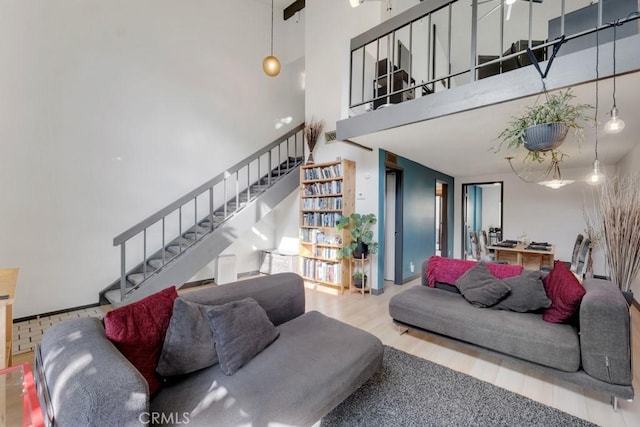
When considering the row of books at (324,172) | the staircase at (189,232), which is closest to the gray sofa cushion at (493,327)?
the row of books at (324,172)

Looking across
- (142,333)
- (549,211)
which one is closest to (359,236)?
(142,333)

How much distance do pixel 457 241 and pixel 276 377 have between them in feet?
21.9

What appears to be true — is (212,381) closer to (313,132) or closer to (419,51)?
(313,132)

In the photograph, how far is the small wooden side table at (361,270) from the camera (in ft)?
14.3

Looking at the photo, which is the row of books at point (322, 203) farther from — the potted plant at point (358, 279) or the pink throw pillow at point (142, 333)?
the pink throw pillow at point (142, 333)

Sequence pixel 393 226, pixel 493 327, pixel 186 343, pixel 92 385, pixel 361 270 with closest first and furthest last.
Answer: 1. pixel 92 385
2. pixel 186 343
3. pixel 493 327
4. pixel 361 270
5. pixel 393 226

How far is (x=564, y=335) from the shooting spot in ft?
6.66

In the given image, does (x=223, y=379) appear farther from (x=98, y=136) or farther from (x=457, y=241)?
(x=457, y=241)

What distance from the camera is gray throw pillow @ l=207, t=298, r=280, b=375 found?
1595 millimetres

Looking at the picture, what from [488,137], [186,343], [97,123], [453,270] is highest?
[97,123]

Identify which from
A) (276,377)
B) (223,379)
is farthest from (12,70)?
(276,377)

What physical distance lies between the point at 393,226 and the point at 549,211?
3.62 meters

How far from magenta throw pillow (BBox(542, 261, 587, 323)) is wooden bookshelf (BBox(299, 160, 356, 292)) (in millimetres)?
2661

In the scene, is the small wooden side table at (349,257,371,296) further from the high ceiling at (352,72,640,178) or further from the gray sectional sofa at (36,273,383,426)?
the gray sectional sofa at (36,273,383,426)
